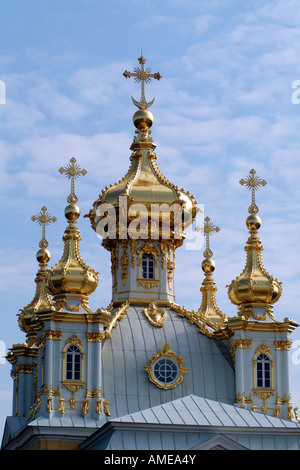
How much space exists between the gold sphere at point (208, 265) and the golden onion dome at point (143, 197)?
4311 millimetres

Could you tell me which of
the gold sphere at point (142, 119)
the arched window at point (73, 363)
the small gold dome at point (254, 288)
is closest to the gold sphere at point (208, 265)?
the gold sphere at point (142, 119)

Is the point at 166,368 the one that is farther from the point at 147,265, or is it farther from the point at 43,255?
the point at 43,255

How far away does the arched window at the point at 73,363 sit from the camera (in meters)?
60.7

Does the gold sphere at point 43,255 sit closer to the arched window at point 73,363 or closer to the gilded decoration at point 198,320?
the gilded decoration at point 198,320

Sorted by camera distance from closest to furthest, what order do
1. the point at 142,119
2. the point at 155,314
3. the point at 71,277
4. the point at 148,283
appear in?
the point at 71,277, the point at 155,314, the point at 148,283, the point at 142,119

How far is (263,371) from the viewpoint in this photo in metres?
62.7

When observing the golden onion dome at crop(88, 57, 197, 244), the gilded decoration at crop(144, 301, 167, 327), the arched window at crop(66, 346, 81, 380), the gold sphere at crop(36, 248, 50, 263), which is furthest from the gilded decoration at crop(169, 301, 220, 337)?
the gold sphere at crop(36, 248, 50, 263)

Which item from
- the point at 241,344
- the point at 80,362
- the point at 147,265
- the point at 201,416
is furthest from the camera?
the point at 147,265

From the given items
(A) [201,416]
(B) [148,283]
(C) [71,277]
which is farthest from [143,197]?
(A) [201,416]

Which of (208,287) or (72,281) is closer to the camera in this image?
(72,281)

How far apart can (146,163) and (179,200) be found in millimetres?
2451

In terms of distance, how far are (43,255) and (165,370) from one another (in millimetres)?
10980
